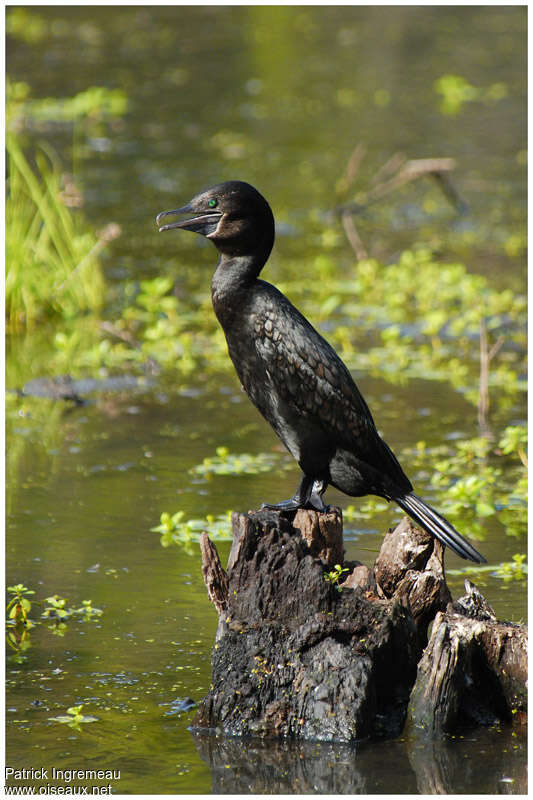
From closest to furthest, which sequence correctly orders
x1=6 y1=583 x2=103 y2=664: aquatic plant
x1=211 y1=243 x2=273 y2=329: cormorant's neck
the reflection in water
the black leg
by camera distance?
the reflection in water, x1=211 y1=243 x2=273 y2=329: cormorant's neck, the black leg, x1=6 y1=583 x2=103 y2=664: aquatic plant

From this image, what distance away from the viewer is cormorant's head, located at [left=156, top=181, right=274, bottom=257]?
475 centimetres

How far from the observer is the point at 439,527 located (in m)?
4.98

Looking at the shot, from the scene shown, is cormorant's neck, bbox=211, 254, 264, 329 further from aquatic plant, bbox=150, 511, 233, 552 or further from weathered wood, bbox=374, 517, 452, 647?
aquatic plant, bbox=150, 511, 233, 552

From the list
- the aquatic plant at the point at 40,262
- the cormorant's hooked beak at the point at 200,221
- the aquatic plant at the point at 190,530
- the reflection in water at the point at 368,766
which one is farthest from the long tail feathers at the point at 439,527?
the aquatic plant at the point at 40,262

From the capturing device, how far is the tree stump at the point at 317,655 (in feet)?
14.9

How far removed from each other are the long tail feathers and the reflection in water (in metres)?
0.68

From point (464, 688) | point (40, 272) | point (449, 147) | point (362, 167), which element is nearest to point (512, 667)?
point (464, 688)

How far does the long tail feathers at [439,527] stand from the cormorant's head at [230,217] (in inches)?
43.8

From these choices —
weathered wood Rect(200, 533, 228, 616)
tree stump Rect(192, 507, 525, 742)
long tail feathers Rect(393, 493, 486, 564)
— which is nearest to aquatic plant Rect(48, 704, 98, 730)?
tree stump Rect(192, 507, 525, 742)

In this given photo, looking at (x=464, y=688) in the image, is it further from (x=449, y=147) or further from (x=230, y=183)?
(x=449, y=147)

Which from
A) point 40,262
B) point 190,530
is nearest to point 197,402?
point 40,262

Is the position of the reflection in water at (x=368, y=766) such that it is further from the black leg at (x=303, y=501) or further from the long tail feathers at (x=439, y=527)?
the black leg at (x=303, y=501)

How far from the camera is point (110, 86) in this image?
18312 millimetres

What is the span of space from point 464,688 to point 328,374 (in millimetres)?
1218
